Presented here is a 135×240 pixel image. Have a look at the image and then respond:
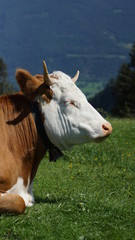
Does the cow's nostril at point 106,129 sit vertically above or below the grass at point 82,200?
above

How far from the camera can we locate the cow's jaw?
695 centimetres

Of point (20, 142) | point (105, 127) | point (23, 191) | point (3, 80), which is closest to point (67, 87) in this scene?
point (105, 127)

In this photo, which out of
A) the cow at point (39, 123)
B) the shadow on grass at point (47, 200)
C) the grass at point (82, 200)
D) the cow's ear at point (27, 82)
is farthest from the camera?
the shadow on grass at point (47, 200)

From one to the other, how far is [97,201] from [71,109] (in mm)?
1267

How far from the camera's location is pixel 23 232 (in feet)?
20.8

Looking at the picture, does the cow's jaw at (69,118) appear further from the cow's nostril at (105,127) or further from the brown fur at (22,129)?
the brown fur at (22,129)

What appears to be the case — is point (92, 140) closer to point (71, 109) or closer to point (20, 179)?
point (71, 109)

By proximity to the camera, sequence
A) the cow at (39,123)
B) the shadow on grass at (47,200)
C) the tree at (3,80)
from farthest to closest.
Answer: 1. the tree at (3,80)
2. the shadow on grass at (47,200)
3. the cow at (39,123)

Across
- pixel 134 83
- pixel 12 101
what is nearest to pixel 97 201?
pixel 12 101

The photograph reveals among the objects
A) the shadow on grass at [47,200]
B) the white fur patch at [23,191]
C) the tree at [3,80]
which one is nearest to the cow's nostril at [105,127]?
the white fur patch at [23,191]

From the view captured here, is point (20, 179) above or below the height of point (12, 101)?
below

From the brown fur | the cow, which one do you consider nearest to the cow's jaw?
A: the cow

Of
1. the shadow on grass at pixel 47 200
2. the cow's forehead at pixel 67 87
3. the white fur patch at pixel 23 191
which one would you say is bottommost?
the shadow on grass at pixel 47 200

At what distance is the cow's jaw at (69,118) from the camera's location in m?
6.95
